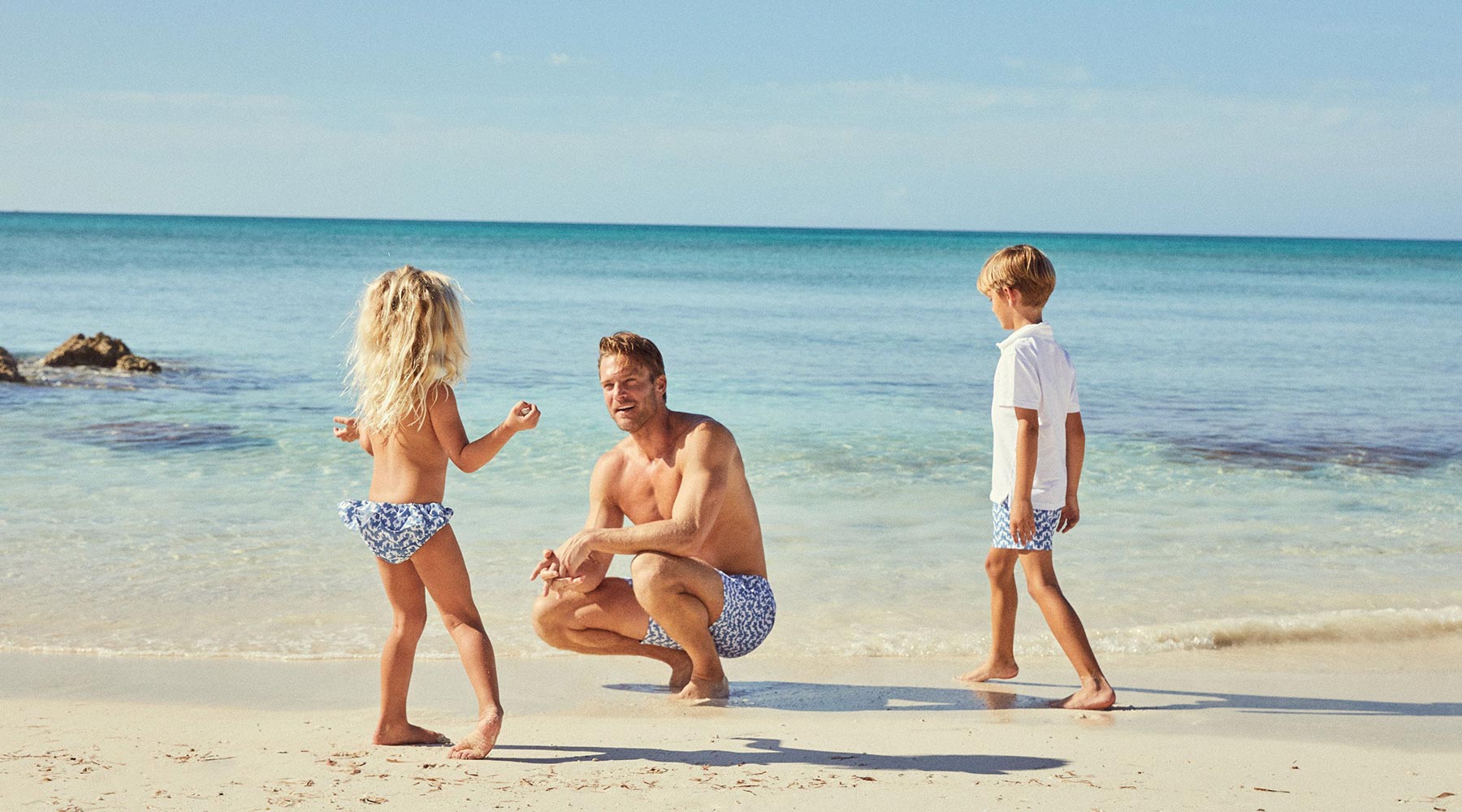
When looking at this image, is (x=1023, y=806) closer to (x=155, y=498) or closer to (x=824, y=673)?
(x=824, y=673)

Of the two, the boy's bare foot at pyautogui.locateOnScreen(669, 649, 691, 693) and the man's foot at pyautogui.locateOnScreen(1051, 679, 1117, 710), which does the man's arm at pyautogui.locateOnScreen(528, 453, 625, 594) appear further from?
the man's foot at pyautogui.locateOnScreen(1051, 679, 1117, 710)

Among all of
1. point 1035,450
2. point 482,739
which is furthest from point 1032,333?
point 482,739

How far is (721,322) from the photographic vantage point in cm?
2222

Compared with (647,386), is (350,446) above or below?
below

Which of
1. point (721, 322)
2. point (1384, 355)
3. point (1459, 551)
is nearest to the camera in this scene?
point (1459, 551)

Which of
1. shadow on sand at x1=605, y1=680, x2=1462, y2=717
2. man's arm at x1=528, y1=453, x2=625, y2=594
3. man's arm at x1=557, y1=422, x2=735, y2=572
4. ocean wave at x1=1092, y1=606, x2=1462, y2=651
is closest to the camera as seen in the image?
man's arm at x1=557, y1=422, x2=735, y2=572

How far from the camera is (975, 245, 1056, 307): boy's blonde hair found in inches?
161

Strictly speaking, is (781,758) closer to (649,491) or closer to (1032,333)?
(649,491)

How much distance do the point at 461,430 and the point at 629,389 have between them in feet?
1.99

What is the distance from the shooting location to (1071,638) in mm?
3992

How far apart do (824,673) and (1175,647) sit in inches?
56.2

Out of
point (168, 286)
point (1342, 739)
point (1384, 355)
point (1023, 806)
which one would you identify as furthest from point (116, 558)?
point (168, 286)

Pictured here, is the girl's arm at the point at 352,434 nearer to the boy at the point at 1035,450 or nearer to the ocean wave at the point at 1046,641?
the ocean wave at the point at 1046,641

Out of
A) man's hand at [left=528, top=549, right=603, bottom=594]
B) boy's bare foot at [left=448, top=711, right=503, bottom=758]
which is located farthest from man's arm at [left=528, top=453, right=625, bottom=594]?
boy's bare foot at [left=448, top=711, right=503, bottom=758]
